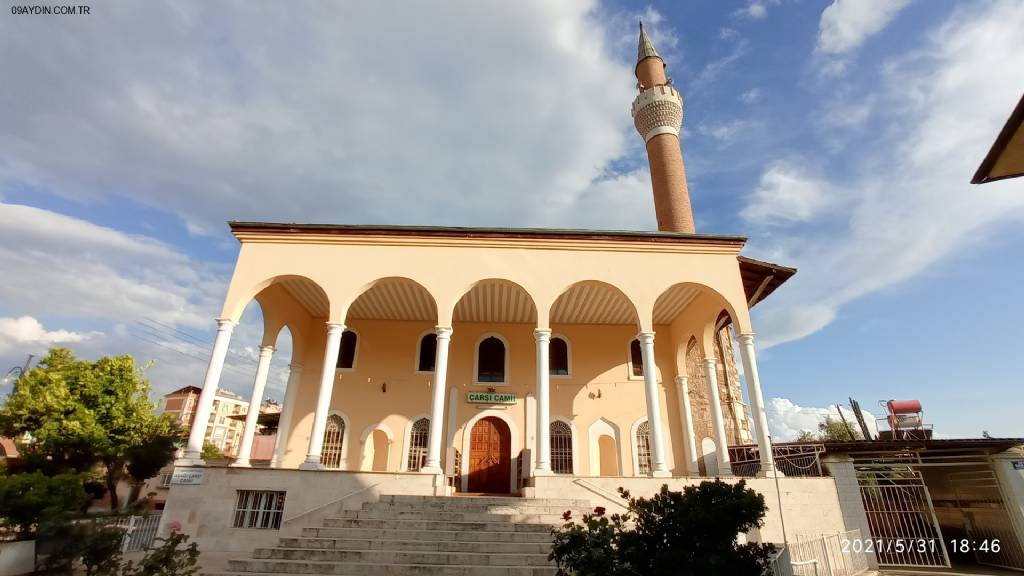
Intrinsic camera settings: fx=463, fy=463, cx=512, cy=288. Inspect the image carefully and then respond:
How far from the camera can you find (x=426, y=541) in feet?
23.2

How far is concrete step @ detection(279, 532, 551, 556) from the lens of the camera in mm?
6852

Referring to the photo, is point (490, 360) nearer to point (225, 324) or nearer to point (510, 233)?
point (510, 233)

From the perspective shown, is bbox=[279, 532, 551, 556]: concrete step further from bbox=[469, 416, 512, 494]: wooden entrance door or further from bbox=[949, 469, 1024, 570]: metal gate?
bbox=[949, 469, 1024, 570]: metal gate

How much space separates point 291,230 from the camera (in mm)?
11367

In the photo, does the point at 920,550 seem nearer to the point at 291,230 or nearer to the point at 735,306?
the point at 735,306

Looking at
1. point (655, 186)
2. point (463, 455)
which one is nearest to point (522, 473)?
point (463, 455)

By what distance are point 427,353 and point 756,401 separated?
9.08m

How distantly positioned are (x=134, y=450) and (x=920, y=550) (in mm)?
23927

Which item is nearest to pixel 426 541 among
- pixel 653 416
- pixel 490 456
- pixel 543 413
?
pixel 543 413

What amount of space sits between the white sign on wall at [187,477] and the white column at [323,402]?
1819mm

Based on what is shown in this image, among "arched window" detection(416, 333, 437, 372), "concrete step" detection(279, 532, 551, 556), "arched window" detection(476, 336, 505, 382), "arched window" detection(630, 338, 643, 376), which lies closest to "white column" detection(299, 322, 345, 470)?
"concrete step" detection(279, 532, 551, 556)

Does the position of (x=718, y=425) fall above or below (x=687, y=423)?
below

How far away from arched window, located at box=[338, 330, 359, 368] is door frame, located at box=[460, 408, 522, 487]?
13.3 ft

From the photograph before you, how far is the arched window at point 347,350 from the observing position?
1413 centimetres
